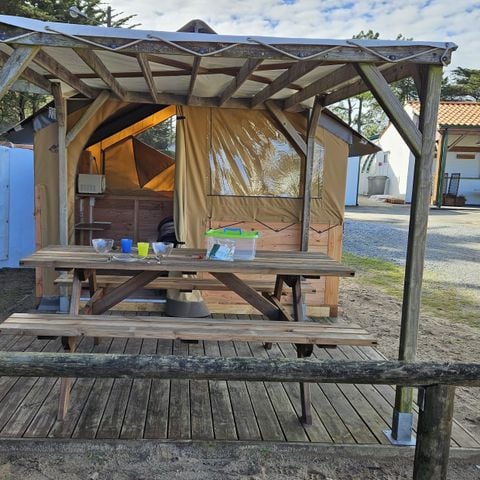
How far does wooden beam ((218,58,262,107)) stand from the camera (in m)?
2.90

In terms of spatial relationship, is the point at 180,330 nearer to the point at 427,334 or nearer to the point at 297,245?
the point at 297,245

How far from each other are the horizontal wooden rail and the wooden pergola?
45.0 inches

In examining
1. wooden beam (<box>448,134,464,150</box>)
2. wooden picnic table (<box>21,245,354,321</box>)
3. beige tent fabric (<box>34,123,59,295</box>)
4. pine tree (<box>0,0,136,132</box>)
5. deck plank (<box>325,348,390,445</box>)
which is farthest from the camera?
wooden beam (<box>448,134,464,150</box>)

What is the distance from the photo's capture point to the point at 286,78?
3387mm

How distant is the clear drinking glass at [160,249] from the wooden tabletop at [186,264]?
41 mm

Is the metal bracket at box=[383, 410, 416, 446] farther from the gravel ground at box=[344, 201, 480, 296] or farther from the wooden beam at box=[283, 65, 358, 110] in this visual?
the gravel ground at box=[344, 201, 480, 296]

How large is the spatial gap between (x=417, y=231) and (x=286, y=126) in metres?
2.49

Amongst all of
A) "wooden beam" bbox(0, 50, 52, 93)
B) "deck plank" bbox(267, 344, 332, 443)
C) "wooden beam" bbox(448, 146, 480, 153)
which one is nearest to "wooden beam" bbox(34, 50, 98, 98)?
"wooden beam" bbox(0, 50, 52, 93)

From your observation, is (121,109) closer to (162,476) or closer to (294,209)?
(294,209)

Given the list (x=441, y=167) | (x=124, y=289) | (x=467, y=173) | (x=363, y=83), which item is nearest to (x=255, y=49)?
(x=363, y=83)

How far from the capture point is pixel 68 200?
4.71 m

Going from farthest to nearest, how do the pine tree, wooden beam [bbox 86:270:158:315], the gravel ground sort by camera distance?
the pine tree < the gravel ground < wooden beam [bbox 86:270:158:315]

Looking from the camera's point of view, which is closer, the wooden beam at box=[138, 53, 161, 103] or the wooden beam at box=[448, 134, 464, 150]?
the wooden beam at box=[138, 53, 161, 103]

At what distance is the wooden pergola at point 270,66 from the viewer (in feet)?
7.32
